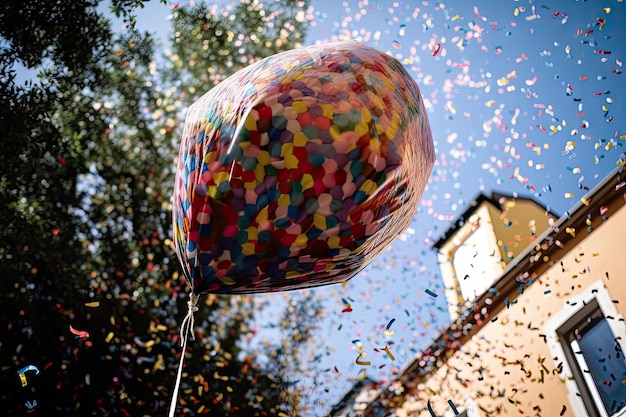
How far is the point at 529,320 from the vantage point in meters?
5.66

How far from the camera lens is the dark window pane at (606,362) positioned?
4.57 m

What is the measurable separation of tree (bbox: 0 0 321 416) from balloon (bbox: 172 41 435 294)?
4.94 m

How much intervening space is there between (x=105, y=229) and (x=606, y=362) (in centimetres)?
546

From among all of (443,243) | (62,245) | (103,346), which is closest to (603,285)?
(443,243)

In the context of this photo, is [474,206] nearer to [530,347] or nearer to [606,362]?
[530,347]

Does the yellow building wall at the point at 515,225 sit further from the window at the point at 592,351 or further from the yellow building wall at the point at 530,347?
the window at the point at 592,351

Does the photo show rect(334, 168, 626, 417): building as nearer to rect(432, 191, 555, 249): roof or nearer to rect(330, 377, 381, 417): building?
rect(432, 191, 555, 249): roof

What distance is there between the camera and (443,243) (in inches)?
292

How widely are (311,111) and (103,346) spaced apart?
5.55 metres

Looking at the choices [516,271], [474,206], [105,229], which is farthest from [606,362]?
[105,229]

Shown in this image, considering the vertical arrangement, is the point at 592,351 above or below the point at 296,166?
above

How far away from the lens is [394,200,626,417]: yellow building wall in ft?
16.5

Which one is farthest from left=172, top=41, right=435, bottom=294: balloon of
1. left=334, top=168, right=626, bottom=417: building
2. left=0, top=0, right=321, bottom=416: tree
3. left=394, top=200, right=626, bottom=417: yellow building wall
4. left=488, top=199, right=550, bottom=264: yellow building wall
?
left=488, top=199, right=550, bottom=264: yellow building wall

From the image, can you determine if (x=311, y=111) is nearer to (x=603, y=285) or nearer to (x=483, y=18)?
(x=603, y=285)
